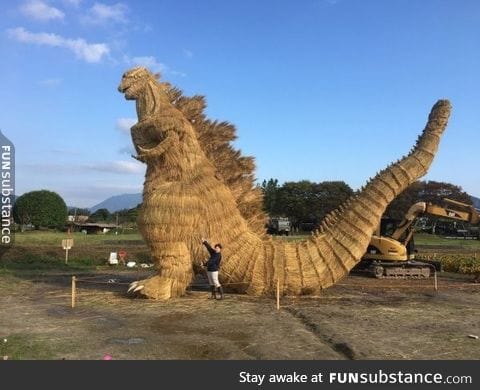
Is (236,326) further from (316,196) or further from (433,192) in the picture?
(433,192)

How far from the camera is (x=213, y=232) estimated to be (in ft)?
30.5

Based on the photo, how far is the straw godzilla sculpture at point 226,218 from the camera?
910cm

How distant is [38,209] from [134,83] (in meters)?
41.9

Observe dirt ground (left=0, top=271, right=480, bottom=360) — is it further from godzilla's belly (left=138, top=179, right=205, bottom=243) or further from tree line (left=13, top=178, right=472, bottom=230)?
tree line (left=13, top=178, right=472, bottom=230)

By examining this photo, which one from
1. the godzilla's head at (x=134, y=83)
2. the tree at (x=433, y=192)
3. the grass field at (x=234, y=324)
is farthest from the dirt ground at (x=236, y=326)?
the tree at (x=433, y=192)

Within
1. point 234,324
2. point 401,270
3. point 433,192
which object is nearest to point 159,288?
point 234,324

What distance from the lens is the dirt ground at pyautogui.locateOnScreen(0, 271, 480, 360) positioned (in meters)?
5.65

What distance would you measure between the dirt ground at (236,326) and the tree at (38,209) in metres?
40.2

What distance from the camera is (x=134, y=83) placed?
10203 millimetres

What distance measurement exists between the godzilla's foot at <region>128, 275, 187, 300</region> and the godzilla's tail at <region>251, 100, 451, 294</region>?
1387 millimetres

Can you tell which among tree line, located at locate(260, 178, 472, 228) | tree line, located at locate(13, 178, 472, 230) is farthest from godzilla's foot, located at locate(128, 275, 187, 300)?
tree line, located at locate(260, 178, 472, 228)
